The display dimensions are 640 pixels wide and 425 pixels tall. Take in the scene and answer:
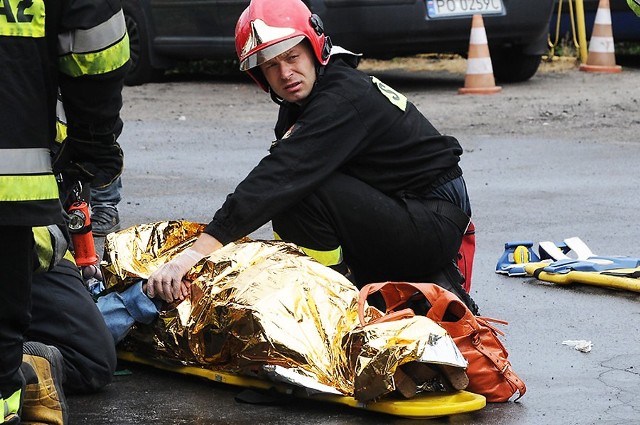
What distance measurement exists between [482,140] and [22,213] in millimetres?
6316

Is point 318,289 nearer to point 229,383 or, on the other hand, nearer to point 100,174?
point 229,383

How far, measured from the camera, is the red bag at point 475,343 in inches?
154

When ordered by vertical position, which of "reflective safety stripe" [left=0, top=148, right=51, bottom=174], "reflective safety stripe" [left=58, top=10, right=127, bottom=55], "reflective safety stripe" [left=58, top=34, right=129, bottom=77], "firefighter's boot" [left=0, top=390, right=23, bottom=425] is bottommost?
"firefighter's boot" [left=0, top=390, right=23, bottom=425]

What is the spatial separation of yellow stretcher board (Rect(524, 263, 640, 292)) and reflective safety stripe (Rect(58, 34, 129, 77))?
2.51m

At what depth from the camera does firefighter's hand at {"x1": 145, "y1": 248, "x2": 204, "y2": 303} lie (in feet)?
13.6

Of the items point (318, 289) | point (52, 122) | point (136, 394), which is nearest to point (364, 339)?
point (318, 289)

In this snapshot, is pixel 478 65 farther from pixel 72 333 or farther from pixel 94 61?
pixel 94 61

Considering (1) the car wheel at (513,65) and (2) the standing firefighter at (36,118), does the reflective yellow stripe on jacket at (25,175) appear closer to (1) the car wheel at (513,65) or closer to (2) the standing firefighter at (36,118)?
(2) the standing firefighter at (36,118)

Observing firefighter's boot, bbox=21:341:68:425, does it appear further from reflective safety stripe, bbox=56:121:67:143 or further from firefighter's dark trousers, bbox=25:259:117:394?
reflective safety stripe, bbox=56:121:67:143

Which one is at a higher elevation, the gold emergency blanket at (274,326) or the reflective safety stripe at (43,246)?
the reflective safety stripe at (43,246)

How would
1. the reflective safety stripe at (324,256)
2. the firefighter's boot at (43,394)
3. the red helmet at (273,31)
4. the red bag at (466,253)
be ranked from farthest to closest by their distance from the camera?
1. the red bag at (466,253)
2. the reflective safety stripe at (324,256)
3. the red helmet at (273,31)
4. the firefighter's boot at (43,394)

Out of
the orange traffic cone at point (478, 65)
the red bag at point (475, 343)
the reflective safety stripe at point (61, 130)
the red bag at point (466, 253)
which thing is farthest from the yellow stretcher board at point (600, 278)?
the orange traffic cone at point (478, 65)

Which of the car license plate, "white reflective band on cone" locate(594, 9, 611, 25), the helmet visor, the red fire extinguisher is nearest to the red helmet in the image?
the helmet visor

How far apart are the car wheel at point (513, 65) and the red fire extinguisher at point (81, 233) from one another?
7743mm
